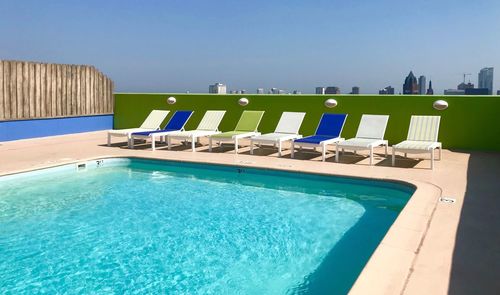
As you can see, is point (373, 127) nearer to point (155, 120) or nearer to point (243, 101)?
point (243, 101)

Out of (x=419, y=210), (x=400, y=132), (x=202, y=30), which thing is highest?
(x=202, y=30)

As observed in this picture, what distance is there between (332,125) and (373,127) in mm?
858

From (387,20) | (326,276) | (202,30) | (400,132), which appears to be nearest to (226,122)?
(400,132)

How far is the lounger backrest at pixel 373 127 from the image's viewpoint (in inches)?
340

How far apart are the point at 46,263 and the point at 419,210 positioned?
12.6 feet

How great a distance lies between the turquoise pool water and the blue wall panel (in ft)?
14.0

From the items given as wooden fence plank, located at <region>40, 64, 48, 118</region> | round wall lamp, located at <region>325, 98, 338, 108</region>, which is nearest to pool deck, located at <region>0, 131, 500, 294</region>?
wooden fence plank, located at <region>40, 64, 48, 118</region>

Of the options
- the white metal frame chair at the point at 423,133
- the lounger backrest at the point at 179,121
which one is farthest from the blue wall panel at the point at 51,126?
the white metal frame chair at the point at 423,133

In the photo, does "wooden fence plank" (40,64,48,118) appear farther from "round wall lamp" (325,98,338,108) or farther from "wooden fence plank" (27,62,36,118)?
"round wall lamp" (325,98,338,108)

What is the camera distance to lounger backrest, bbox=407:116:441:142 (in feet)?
27.0

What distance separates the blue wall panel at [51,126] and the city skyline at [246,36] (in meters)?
1.82

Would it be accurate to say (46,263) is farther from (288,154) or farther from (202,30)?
(202,30)

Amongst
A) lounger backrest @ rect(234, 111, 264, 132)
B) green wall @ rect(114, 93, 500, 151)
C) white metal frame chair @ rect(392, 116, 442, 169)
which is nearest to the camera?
white metal frame chair @ rect(392, 116, 442, 169)

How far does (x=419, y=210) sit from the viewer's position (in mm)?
4707
